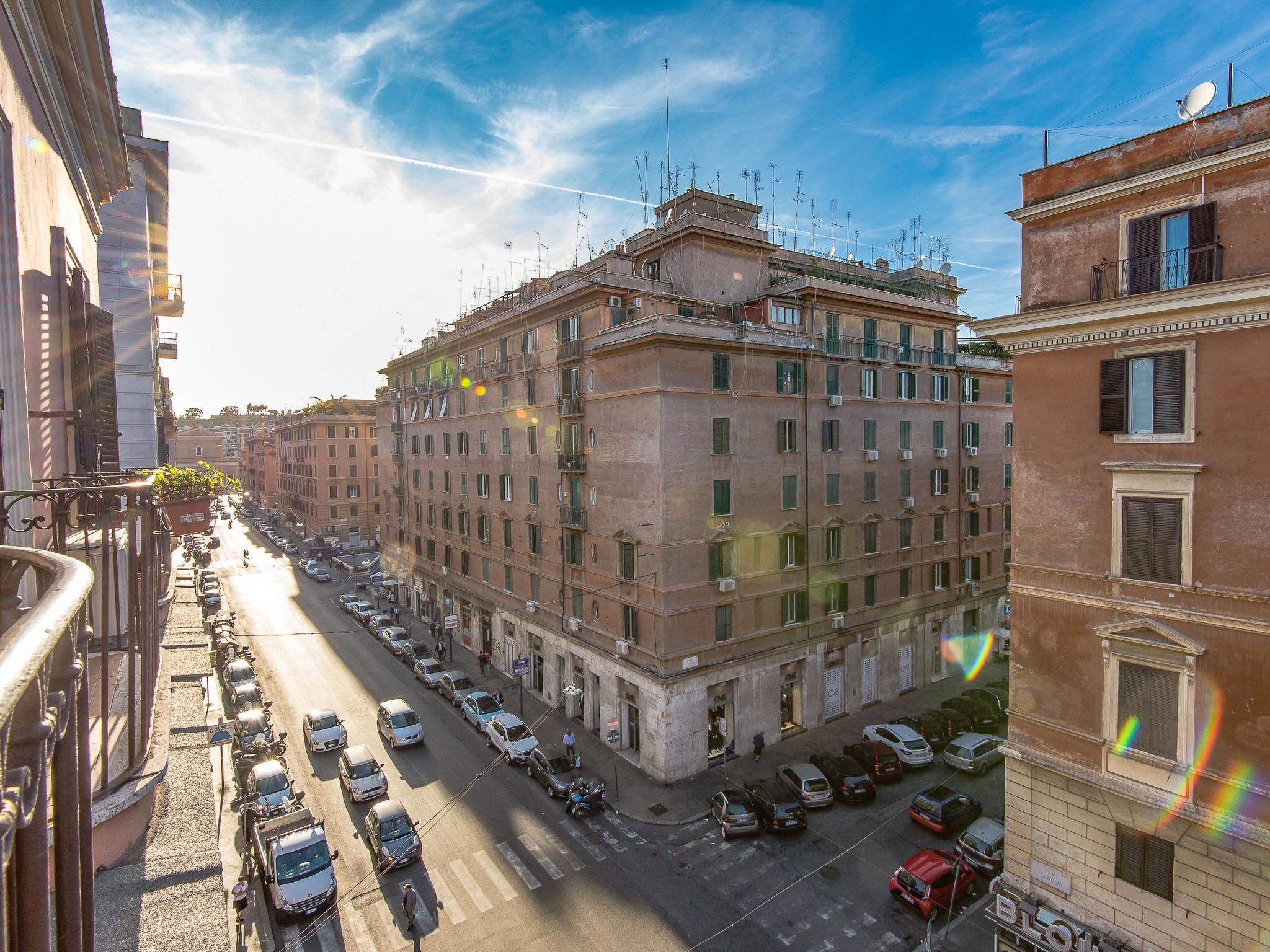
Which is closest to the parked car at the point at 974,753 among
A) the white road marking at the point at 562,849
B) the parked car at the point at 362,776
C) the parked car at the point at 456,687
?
the white road marking at the point at 562,849

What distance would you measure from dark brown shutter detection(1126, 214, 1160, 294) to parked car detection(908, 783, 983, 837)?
16598 millimetres

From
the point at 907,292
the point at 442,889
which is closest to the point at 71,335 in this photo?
the point at 442,889

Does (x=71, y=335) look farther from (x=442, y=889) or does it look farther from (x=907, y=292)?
(x=907, y=292)

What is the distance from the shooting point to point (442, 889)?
742 inches

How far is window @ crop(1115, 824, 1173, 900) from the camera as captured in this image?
13.5 m

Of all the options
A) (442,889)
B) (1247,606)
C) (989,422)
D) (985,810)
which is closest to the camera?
(1247,606)

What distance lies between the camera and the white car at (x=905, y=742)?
2611cm

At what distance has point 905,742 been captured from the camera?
26.5 m

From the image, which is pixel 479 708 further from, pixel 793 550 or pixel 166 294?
pixel 166 294

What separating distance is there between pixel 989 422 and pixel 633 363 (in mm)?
24231

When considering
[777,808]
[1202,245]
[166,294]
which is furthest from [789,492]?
[166,294]

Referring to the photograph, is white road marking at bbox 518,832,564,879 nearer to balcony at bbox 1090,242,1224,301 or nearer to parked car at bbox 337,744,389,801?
parked car at bbox 337,744,389,801

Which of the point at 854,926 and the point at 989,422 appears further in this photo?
the point at 989,422

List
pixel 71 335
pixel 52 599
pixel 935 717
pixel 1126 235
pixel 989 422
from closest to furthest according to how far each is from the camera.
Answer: pixel 52 599 → pixel 71 335 → pixel 1126 235 → pixel 935 717 → pixel 989 422
